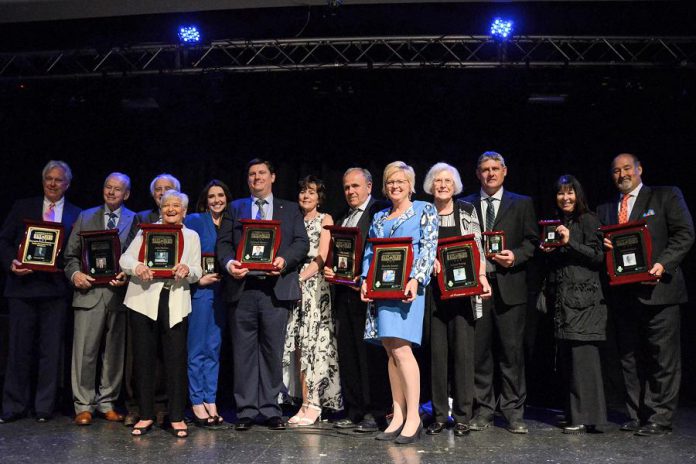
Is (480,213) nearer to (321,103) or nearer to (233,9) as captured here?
(321,103)

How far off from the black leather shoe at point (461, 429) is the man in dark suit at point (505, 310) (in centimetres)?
19

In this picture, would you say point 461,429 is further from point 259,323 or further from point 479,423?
point 259,323

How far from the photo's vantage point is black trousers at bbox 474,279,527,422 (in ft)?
17.0

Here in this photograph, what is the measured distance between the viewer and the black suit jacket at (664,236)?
5.08 metres

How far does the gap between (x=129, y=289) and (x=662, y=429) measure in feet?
12.4

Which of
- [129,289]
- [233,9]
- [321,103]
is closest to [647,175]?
[321,103]

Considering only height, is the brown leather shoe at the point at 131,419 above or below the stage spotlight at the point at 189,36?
below

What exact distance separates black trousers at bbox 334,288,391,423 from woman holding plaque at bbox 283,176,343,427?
16 cm

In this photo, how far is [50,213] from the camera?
5.79 meters

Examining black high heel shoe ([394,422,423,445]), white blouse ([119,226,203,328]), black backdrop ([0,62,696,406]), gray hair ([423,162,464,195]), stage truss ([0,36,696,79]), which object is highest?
stage truss ([0,36,696,79])

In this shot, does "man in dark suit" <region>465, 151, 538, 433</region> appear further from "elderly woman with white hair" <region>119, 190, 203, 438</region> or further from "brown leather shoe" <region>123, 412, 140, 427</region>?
"brown leather shoe" <region>123, 412, 140, 427</region>

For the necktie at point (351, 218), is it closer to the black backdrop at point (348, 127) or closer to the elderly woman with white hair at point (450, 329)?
the elderly woman with white hair at point (450, 329)

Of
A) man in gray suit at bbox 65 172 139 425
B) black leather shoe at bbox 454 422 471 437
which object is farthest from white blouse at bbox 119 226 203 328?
black leather shoe at bbox 454 422 471 437

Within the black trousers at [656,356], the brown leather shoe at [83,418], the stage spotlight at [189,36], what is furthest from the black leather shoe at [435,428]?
the stage spotlight at [189,36]
